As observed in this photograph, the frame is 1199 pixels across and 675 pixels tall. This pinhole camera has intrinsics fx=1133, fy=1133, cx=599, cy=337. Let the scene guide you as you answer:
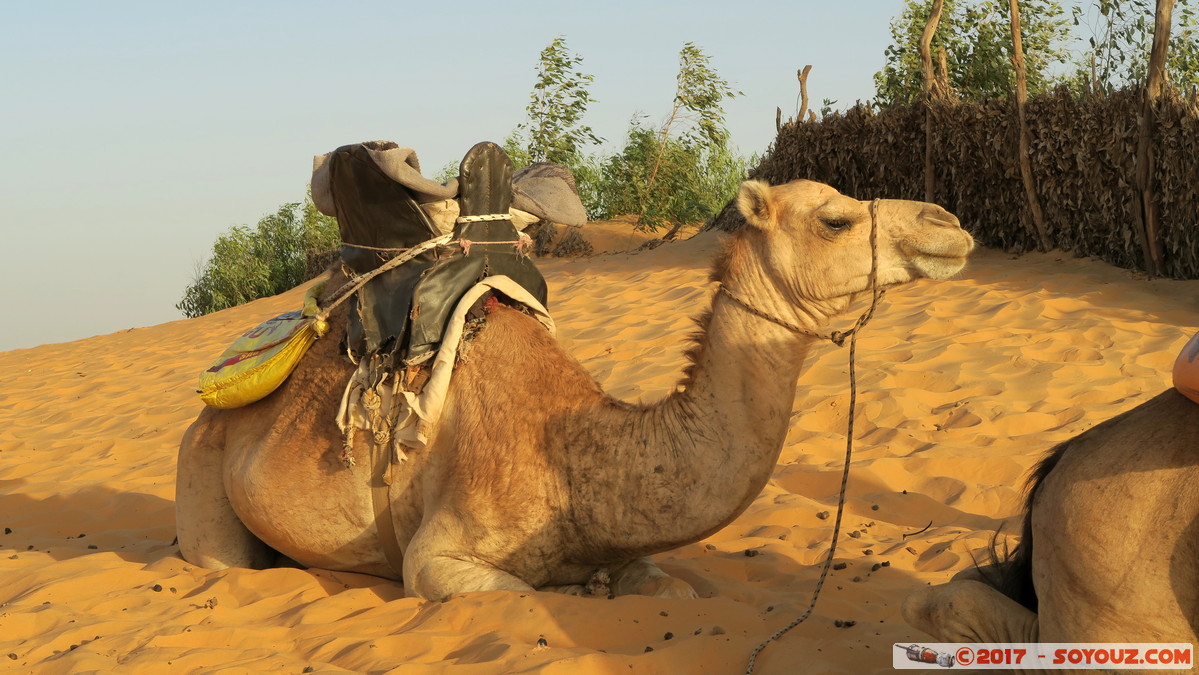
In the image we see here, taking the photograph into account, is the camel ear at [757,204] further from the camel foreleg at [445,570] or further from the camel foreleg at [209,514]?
the camel foreleg at [209,514]

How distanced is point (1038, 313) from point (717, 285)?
5.98 m

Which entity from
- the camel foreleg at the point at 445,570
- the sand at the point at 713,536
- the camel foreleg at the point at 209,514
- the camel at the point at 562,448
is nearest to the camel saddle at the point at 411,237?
the camel at the point at 562,448

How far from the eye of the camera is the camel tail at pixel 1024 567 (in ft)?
9.75

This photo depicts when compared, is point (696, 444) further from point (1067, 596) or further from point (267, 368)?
point (267, 368)

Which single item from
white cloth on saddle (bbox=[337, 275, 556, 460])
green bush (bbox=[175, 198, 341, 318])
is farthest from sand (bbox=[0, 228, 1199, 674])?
green bush (bbox=[175, 198, 341, 318])

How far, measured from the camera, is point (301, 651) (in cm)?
390

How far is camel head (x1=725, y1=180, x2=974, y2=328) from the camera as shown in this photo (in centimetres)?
361

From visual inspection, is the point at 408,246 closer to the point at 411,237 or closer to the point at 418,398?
the point at 411,237

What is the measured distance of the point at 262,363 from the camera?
4.88m

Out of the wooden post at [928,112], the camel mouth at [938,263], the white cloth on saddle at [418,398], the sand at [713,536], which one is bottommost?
the sand at [713,536]

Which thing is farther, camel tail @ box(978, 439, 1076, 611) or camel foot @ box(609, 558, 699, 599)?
camel foot @ box(609, 558, 699, 599)

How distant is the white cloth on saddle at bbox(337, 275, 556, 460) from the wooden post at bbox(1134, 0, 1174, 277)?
23.7ft

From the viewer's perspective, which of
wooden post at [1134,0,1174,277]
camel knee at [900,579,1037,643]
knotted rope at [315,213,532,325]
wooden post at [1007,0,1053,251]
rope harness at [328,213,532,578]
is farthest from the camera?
wooden post at [1007,0,1053,251]

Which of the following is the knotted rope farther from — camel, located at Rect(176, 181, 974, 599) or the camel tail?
the camel tail
